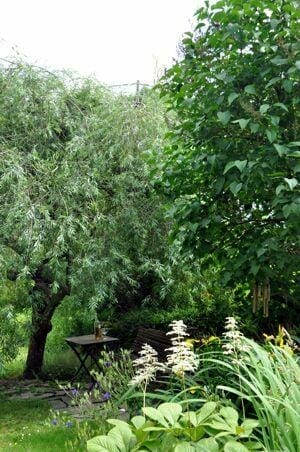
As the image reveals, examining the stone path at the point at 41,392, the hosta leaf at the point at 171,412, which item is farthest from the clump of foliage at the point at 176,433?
the stone path at the point at 41,392

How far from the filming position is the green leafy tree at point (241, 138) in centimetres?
292

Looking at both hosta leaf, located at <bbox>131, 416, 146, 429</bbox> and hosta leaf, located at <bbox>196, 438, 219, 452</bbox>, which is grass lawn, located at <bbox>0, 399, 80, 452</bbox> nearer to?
hosta leaf, located at <bbox>131, 416, 146, 429</bbox>

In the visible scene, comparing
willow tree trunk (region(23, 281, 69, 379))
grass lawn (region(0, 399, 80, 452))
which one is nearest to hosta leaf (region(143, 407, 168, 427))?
grass lawn (region(0, 399, 80, 452))

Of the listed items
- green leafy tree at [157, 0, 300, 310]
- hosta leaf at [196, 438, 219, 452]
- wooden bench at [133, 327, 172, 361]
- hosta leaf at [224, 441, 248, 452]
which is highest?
green leafy tree at [157, 0, 300, 310]

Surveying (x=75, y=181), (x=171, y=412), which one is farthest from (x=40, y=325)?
(x=171, y=412)

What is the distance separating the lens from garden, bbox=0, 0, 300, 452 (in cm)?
229

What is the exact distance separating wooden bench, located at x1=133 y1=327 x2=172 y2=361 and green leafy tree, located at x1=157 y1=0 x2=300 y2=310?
1.10 meters

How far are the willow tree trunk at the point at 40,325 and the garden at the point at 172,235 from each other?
0.03m

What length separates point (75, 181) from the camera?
14.6 feet

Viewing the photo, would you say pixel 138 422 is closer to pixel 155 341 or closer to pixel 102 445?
pixel 102 445

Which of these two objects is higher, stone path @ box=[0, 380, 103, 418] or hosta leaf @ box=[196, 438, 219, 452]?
hosta leaf @ box=[196, 438, 219, 452]

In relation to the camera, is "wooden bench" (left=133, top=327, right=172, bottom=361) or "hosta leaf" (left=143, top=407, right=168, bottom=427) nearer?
"hosta leaf" (left=143, top=407, right=168, bottom=427)

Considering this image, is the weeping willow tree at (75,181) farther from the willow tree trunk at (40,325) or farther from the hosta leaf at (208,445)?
the hosta leaf at (208,445)

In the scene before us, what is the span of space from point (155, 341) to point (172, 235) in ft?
4.12
